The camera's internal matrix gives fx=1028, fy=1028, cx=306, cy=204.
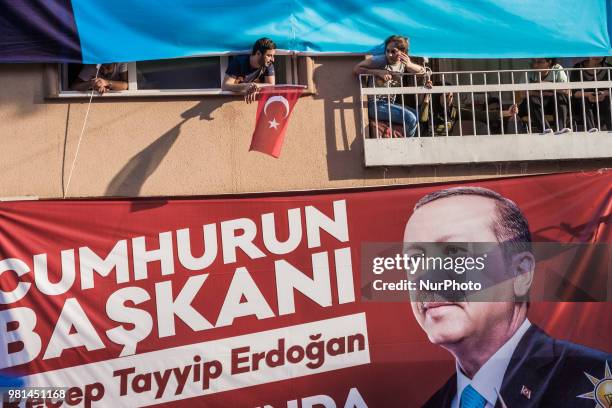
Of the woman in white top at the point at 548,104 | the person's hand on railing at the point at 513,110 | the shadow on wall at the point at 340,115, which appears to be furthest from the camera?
the woman in white top at the point at 548,104

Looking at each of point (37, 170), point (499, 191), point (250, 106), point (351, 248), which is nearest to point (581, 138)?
point (499, 191)

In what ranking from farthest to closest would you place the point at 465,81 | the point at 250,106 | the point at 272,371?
the point at 465,81, the point at 250,106, the point at 272,371

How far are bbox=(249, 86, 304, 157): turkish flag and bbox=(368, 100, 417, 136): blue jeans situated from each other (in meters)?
0.89

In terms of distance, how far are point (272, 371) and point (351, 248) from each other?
1.39 metres

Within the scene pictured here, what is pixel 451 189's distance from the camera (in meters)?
10.0

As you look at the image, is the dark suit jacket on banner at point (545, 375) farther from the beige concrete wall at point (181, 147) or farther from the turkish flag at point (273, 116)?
the turkish flag at point (273, 116)

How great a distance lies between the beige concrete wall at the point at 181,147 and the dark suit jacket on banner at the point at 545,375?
6.11 feet

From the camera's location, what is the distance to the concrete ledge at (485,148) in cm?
1031

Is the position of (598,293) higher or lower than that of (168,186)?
lower

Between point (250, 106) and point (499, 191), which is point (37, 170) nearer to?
point (250, 106)

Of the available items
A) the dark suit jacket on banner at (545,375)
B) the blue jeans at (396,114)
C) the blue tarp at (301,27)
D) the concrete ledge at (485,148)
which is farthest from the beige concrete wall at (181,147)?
the dark suit jacket on banner at (545,375)

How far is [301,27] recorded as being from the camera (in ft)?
34.1

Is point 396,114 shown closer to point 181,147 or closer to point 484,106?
point 484,106

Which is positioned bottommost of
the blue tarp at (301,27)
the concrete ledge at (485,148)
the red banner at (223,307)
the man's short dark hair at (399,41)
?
the red banner at (223,307)
